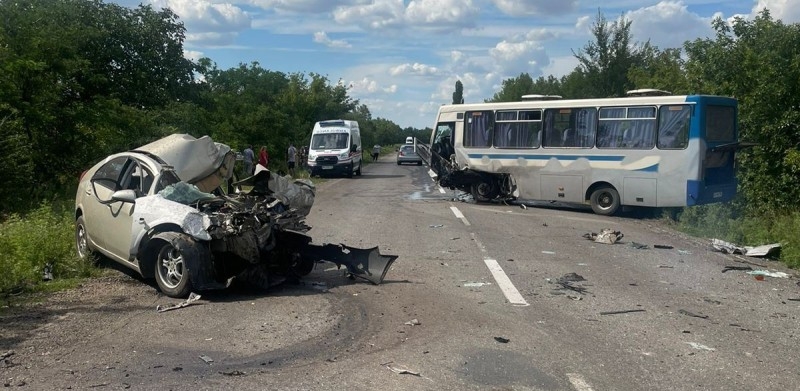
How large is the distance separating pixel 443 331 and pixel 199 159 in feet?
13.7

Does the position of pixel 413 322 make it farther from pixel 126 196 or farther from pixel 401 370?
pixel 126 196

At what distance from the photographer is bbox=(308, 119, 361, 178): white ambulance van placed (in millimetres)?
36406

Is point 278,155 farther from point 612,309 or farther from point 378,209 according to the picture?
point 612,309

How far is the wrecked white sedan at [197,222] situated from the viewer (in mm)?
7785

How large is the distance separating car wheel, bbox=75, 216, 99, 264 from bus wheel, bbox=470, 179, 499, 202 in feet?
44.9

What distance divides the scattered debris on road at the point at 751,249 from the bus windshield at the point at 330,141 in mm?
25606

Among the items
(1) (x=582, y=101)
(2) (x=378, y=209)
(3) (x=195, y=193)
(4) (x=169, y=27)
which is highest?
(4) (x=169, y=27)

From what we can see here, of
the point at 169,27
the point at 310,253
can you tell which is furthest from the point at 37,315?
the point at 169,27

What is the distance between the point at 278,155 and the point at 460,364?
41.5 metres

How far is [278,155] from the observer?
1818 inches

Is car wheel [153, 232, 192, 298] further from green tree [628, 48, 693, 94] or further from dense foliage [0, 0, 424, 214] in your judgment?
green tree [628, 48, 693, 94]

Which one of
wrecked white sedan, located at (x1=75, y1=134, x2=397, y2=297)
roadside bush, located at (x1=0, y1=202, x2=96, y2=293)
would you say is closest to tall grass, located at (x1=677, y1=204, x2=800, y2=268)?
wrecked white sedan, located at (x1=75, y1=134, x2=397, y2=297)

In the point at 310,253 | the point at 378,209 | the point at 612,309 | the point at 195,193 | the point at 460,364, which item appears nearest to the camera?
the point at 460,364

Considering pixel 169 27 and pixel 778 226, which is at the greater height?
pixel 169 27
